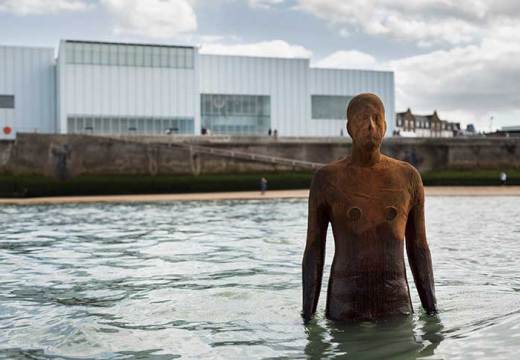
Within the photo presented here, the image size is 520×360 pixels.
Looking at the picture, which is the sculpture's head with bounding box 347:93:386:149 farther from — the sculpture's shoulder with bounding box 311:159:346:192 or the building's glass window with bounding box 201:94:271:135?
the building's glass window with bounding box 201:94:271:135

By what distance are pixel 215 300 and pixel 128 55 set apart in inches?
2068

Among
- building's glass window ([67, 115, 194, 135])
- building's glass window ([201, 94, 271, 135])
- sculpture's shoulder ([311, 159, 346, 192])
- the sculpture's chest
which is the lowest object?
the sculpture's chest

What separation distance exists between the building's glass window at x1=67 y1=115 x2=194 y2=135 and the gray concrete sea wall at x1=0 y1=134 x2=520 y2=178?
11.1 metres

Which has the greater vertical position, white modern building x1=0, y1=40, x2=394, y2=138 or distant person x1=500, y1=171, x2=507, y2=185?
white modern building x1=0, y1=40, x2=394, y2=138

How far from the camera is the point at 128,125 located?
5856 centimetres

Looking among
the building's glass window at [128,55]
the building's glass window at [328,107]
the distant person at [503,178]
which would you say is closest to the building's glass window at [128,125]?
the building's glass window at [128,55]

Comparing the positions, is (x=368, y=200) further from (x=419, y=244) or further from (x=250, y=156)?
(x=250, y=156)

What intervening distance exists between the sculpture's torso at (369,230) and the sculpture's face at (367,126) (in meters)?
0.25

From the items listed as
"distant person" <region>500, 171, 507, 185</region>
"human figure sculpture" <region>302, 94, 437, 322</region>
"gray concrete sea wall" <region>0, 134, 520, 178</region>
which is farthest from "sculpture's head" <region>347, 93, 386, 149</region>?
"distant person" <region>500, 171, 507, 185</region>

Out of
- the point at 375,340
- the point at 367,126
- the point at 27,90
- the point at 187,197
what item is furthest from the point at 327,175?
the point at 27,90

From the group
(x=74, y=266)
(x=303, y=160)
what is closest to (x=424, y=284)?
(x=74, y=266)

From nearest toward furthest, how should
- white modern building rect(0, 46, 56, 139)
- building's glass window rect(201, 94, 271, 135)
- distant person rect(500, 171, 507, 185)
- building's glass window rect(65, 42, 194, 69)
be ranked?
distant person rect(500, 171, 507, 185)
white modern building rect(0, 46, 56, 139)
building's glass window rect(65, 42, 194, 69)
building's glass window rect(201, 94, 271, 135)

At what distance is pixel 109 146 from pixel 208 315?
121 feet

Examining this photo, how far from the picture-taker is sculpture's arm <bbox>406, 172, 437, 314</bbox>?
6.36 meters
